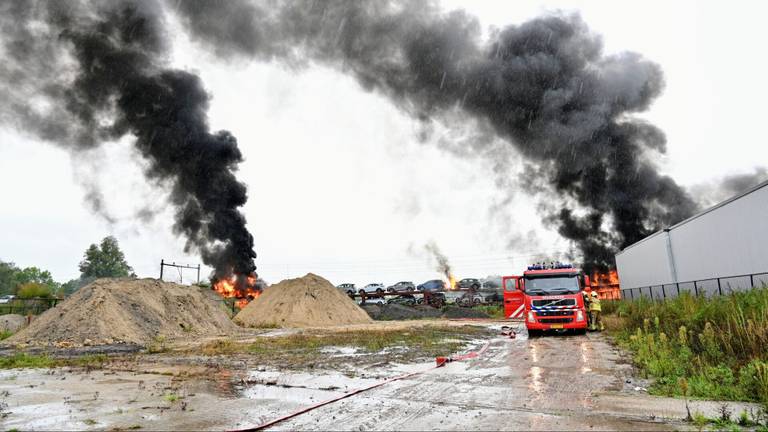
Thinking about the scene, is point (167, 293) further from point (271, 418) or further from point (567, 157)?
point (567, 157)

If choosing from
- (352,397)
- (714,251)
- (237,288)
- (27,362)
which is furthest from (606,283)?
(27,362)

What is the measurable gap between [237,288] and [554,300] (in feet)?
81.3

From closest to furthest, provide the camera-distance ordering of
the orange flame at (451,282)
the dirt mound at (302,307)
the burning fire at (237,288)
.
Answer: the dirt mound at (302,307) → the burning fire at (237,288) → the orange flame at (451,282)

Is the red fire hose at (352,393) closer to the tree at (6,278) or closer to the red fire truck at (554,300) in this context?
the red fire truck at (554,300)

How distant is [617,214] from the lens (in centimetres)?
3416

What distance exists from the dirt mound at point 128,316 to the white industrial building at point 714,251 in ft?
63.2

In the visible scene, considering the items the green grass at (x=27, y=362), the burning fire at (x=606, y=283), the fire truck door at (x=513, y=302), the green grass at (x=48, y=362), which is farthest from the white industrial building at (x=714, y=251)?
the green grass at (x=27, y=362)

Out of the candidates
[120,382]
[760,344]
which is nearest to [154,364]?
[120,382]

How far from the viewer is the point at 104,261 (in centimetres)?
9744

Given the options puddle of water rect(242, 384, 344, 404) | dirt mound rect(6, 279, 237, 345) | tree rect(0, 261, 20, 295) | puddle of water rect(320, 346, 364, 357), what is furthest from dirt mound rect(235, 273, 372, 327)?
tree rect(0, 261, 20, 295)

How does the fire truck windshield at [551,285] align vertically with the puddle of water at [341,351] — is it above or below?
above

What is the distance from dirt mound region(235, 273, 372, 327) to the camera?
26281 mm

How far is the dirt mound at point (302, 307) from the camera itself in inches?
1035

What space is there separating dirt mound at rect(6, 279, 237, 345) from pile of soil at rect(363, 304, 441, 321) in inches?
431
